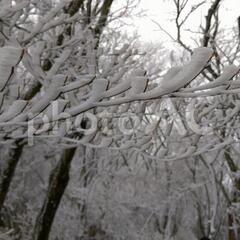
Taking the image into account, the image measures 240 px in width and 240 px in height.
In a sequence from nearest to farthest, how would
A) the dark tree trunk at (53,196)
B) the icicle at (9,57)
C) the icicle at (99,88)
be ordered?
the icicle at (9,57), the icicle at (99,88), the dark tree trunk at (53,196)

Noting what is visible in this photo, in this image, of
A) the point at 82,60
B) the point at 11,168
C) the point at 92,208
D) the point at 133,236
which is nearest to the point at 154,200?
the point at 133,236

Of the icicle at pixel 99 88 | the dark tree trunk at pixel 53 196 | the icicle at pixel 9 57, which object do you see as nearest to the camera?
the icicle at pixel 9 57

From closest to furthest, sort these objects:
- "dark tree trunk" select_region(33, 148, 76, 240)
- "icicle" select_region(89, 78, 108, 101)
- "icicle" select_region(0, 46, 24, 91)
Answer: "icicle" select_region(0, 46, 24, 91)
"icicle" select_region(89, 78, 108, 101)
"dark tree trunk" select_region(33, 148, 76, 240)

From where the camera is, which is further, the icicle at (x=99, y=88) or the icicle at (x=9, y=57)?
the icicle at (x=99, y=88)

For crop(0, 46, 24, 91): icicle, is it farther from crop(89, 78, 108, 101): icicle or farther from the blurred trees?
crop(89, 78, 108, 101): icicle

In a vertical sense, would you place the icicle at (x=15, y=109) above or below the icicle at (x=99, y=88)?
below

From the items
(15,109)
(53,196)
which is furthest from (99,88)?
(53,196)

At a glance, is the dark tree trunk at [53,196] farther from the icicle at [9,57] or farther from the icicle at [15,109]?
the icicle at [9,57]

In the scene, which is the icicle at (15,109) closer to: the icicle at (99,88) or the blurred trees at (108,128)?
the blurred trees at (108,128)

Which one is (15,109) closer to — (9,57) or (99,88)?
(99,88)

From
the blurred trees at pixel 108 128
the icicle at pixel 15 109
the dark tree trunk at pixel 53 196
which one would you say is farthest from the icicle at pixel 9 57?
the dark tree trunk at pixel 53 196

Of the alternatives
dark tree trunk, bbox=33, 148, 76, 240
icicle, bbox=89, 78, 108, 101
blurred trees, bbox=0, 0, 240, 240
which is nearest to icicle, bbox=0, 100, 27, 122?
blurred trees, bbox=0, 0, 240, 240

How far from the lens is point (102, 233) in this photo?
A: 17094 mm

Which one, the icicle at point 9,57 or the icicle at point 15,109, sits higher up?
the icicle at point 9,57
